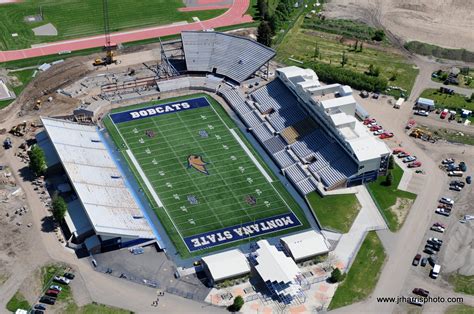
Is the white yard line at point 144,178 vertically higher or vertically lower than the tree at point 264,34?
lower

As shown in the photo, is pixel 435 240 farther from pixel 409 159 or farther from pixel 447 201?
pixel 409 159

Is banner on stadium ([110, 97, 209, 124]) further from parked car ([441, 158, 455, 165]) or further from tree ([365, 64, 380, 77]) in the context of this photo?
parked car ([441, 158, 455, 165])

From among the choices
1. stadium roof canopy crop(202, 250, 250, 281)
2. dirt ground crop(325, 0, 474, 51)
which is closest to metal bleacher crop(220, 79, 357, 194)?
stadium roof canopy crop(202, 250, 250, 281)

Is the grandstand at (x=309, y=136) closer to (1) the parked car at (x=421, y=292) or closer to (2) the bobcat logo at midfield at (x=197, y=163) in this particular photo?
(2) the bobcat logo at midfield at (x=197, y=163)

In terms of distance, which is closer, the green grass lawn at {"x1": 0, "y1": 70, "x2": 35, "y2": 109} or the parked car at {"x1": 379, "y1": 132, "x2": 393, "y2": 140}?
the parked car at {"x1": 379, "y1": 132, "x2": 393, "y2": 140}

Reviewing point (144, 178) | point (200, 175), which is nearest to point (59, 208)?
point (144, 178)

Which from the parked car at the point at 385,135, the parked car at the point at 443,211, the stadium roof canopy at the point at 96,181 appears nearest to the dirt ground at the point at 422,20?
the parked car at the point at 385,135

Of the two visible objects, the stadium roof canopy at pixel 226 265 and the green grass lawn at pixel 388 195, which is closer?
the stadium roof canopy at pixel 226 265
